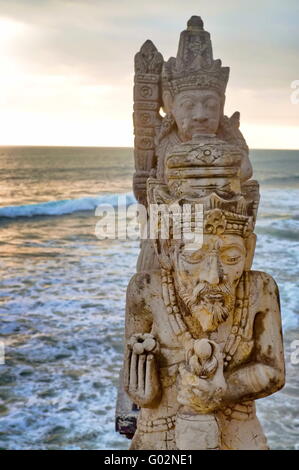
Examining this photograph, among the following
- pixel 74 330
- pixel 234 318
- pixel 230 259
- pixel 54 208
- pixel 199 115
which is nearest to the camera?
pixel 230 259

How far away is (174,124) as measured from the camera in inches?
156

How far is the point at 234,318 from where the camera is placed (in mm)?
2336

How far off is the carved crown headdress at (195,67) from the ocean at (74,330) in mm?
3437

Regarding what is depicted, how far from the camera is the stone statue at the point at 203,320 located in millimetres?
2166

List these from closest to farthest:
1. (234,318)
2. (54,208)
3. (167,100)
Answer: (234,318), (167,100), (54,208)

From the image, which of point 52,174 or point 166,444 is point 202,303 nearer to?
point 166,444

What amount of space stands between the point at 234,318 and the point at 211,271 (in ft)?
0.93

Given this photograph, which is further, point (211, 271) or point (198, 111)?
point (198, 111)

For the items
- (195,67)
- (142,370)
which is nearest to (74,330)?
(195,67)

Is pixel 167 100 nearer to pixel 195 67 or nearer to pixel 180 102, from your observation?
pixel 180 102

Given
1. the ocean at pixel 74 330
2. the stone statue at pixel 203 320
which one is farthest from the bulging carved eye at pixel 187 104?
the ocean at pixel 74 330

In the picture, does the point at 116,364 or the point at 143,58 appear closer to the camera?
the point at 143,58
